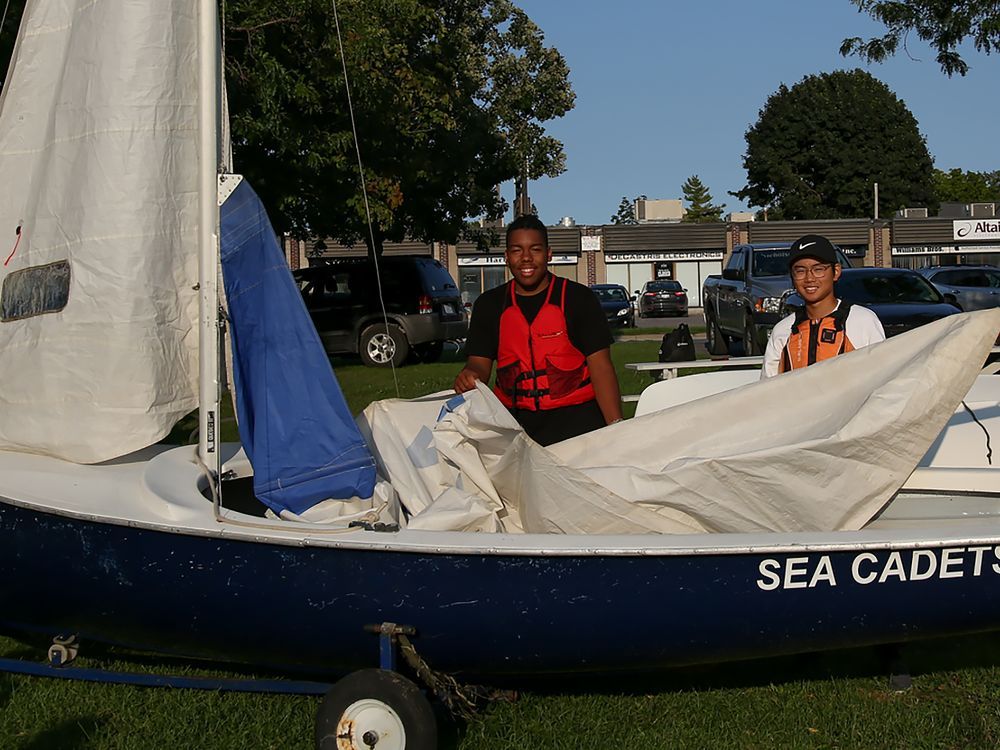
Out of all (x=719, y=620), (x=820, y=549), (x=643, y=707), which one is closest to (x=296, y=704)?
(x=643, y=707)

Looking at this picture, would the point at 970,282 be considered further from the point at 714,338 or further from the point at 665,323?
the point at 665,323

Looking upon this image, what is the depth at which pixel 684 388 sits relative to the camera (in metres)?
6.41

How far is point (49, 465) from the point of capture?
181 inches

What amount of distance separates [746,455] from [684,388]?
229 centimetres

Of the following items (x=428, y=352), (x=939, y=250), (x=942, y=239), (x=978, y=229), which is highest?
(x=978, y=229)

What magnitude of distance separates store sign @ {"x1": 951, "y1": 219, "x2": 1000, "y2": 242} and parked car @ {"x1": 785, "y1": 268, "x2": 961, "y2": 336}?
130 feet

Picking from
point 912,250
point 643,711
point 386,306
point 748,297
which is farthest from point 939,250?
point 643,711

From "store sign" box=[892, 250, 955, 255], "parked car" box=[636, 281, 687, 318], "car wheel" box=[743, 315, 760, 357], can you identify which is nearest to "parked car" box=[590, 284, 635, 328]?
"parked car" box=[636, 281, 687, 318]

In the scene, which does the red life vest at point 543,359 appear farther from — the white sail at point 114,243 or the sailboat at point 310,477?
the white sail at point 114,243

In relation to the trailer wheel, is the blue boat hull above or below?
above

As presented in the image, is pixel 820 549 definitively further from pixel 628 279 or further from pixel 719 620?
pixel 628 279

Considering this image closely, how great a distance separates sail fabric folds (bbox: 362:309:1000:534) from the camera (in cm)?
414

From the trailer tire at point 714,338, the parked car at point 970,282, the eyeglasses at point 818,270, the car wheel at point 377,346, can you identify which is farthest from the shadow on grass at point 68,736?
the parked car at point 970,282

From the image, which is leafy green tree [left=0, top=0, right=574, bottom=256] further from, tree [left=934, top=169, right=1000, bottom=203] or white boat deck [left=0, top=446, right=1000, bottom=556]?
tree [left=934, top=169, right=1000, bottom=203]
